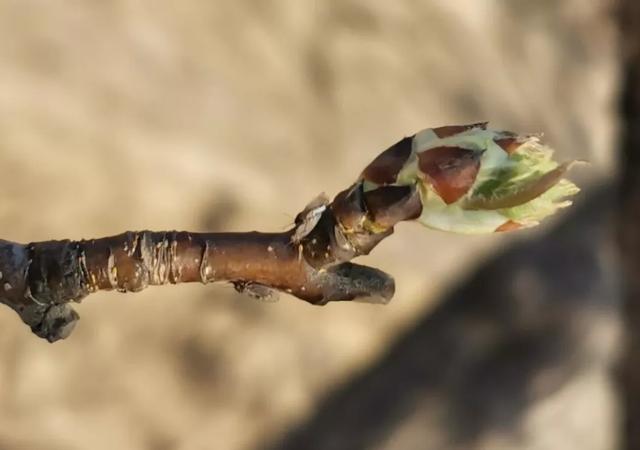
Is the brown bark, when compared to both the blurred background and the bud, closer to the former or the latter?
the bud

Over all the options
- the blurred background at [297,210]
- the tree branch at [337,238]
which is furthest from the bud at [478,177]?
the blurred background at [297,210]

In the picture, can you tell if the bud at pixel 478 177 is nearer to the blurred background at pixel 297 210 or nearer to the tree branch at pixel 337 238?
the tree branch at pixel 337 238

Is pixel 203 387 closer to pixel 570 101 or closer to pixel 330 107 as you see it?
pixel 330 107

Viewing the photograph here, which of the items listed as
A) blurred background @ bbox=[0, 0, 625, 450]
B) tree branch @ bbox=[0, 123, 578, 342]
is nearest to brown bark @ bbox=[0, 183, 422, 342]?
tree branch @ bbox=[0, 123, 578, 342]

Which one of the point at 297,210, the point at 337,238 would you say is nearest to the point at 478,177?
the point at 337,238

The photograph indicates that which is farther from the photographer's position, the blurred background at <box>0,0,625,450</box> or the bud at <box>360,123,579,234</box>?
the blurred background at <box>0,0,625,450</box>

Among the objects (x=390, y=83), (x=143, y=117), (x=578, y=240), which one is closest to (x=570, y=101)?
(x=578, y=240)
